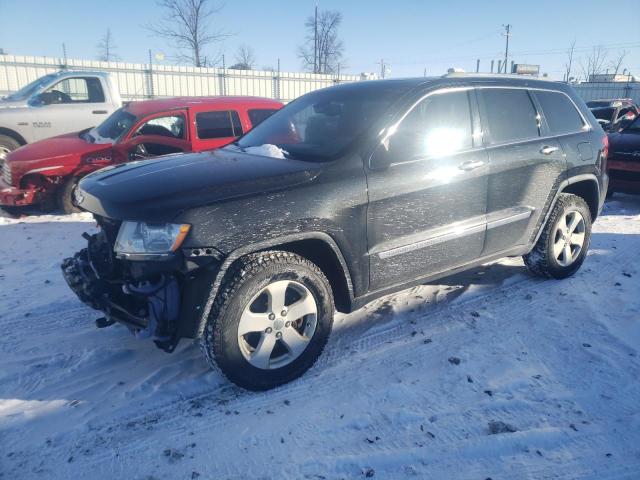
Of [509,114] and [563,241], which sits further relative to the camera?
[563,241]

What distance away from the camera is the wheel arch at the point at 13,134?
27.4ft

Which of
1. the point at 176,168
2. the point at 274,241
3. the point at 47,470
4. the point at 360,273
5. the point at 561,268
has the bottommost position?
the point at 47,470

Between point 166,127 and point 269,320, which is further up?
point 166,127

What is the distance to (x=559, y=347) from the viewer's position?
335 cm

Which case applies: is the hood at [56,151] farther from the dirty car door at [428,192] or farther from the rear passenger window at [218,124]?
the dirty car door at [428,192]

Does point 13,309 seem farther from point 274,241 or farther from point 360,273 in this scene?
point 360,273

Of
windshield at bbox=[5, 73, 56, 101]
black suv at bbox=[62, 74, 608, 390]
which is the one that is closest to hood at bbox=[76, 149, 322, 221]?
black suv at bbox=[62, 74, 608, 390]

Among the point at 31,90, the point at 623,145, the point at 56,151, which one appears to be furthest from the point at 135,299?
→ the point at 31,90

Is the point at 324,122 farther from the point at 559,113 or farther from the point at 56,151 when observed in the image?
the point at 56,151

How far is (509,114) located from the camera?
394cm

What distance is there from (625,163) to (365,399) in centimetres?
698

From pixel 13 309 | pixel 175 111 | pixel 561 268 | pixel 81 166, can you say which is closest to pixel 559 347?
pixel 561 268

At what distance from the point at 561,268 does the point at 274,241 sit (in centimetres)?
308

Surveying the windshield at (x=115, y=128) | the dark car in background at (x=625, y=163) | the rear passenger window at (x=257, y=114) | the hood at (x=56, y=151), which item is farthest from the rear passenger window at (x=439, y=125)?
the dark car in background at (x=625, y=163)
